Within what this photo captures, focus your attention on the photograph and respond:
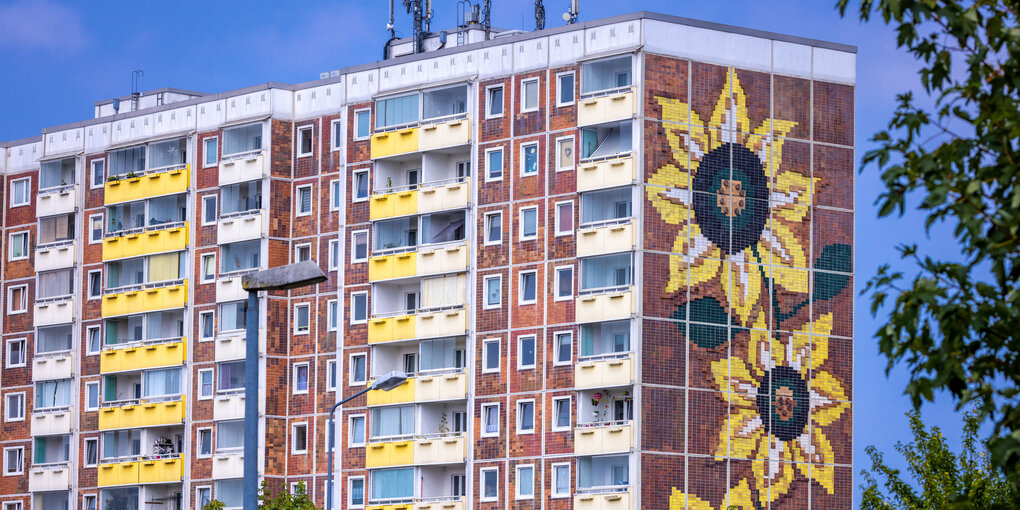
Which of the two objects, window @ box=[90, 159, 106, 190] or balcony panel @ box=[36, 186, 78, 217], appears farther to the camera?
balcony panel @ box=[36, 186, 78, 217]

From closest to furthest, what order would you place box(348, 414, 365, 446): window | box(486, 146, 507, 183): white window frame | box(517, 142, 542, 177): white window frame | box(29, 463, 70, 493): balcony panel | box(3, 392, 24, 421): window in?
box(517, 142, 542, 177): white window frame
box(486, 146, 507, 183): white window frame
box(348, 414, 365, 446): window
box(29, 463, 70, 493): balcony panel
box(3, 392, 24, 421): window

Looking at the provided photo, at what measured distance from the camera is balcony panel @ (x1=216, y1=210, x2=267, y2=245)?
101 meters

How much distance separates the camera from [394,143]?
95812 millimetres

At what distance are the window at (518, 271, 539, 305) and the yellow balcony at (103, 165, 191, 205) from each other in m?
22.9

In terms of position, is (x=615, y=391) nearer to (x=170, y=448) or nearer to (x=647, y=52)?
(x=647, y=52)

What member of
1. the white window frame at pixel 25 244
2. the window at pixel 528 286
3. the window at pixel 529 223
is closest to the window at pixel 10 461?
the white window frame at pixel 25 244

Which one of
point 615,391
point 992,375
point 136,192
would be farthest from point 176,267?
point 992,375

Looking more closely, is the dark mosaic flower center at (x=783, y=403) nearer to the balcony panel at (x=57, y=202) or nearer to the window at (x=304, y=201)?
the window at (x=304, y=201)

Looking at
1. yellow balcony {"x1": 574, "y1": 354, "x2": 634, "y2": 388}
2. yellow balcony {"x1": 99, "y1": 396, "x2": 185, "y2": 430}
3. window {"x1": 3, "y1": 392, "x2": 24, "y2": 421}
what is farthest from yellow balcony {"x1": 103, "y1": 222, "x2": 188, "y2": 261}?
yellow balcony {"x1": 574, "y1": 354, "x2": 634, "y2": 388}

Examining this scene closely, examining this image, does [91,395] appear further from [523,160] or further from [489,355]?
[523,160]

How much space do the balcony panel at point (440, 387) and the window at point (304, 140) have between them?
15002 mm

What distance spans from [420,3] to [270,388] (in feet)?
73.8

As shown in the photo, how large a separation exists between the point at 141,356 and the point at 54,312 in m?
8.40

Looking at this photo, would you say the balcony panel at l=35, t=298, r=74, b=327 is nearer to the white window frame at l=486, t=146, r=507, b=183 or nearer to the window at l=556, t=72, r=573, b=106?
the white window frame at l=486, t=146, r=507, b=183
